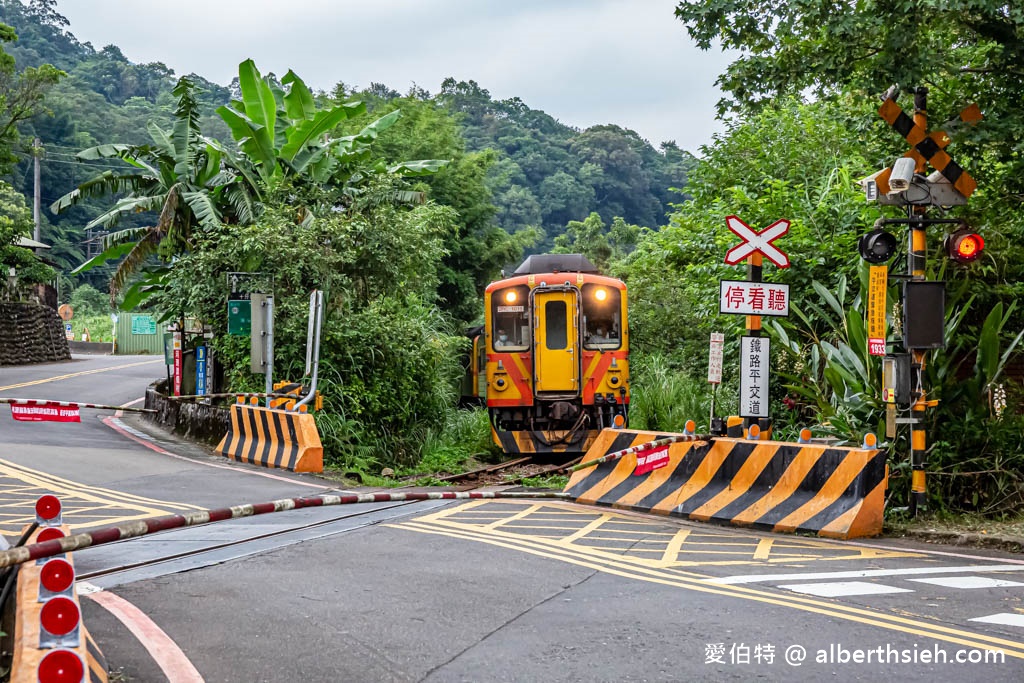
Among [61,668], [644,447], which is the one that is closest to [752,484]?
[644,447]

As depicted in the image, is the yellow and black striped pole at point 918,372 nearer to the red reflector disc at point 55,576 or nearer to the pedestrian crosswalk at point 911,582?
the pedestrian crosswalk at point 911,582

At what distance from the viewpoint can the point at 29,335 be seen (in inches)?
1500

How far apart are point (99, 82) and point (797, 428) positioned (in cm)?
8476

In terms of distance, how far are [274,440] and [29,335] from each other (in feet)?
88.3

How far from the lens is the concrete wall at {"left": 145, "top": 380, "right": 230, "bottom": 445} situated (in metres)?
17.7

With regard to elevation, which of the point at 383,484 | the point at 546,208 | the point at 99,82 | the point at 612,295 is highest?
the point at 99,82

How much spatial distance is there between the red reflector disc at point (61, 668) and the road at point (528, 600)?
3.58 feet

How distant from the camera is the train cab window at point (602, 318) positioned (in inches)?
691

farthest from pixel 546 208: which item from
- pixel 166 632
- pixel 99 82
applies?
pixel 166 632

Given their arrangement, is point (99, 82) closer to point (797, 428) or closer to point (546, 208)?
point (546, 208)

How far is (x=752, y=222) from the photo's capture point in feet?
52.7

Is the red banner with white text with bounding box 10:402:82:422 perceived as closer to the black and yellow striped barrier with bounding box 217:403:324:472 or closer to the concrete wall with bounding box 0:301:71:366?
the black and yellow striped barrier with bounding box 217:403:324:472

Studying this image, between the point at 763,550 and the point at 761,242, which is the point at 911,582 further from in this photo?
the point at 761,242

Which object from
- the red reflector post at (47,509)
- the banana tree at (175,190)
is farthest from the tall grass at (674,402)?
the red reflector post at (47,509)
